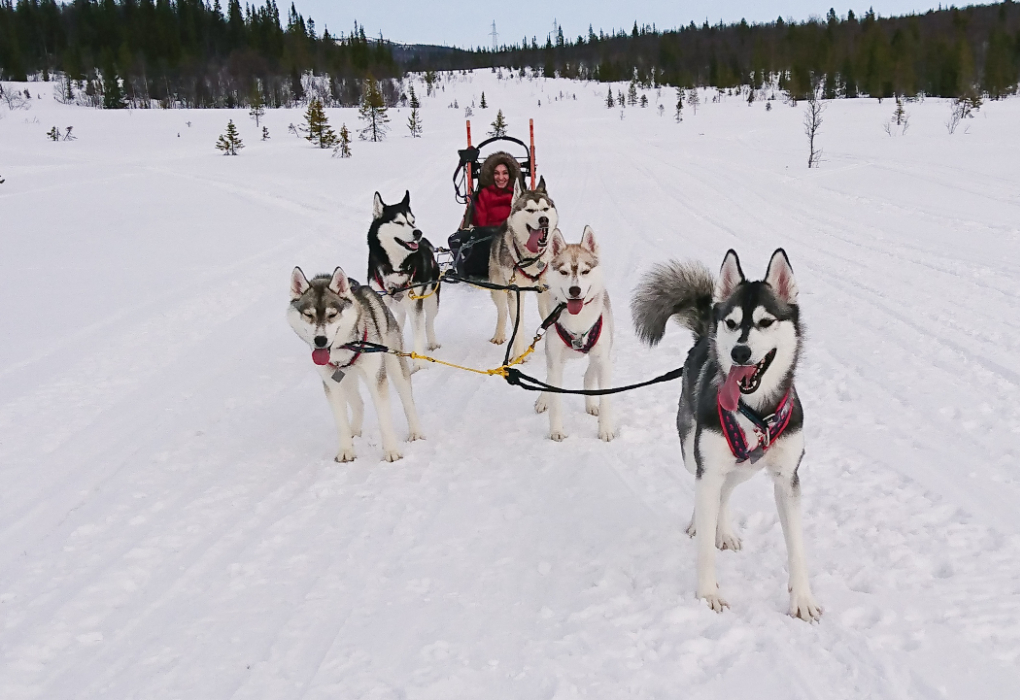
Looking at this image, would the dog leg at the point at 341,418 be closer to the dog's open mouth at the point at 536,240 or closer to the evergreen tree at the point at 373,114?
the dog's open mouth at the point at 536,240

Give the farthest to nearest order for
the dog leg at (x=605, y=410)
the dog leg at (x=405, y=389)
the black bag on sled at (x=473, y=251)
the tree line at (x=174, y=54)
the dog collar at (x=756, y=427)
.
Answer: the tree line at (x=174, y=54)
the black bag on sled at (x=473, y=251)
the dog leg at (x=405, y=389)
the dog leg at (x=605, y=410)
the dog collar at (x=756, y=427)

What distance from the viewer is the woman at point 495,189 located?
302 inches

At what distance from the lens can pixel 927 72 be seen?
38875 mm

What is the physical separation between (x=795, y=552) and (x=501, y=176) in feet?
19.8

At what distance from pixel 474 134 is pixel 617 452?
109 feet

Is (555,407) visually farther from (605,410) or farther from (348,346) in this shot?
(348,346)

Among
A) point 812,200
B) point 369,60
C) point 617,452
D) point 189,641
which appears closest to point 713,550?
point 617,452

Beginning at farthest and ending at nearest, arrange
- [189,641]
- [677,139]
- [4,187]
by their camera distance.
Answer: [677,139], [4,187], [189,641]

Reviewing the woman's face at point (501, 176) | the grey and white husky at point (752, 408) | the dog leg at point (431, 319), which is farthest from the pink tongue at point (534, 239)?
the grey and white husky at point (752, 408)

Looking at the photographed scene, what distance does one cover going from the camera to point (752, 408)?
2.45m

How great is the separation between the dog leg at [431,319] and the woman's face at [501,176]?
2.34m

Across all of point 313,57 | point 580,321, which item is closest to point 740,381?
point 580,321

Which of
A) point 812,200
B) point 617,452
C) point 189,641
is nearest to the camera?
point 189,641

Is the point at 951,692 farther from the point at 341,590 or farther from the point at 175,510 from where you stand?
the point at 175,510
